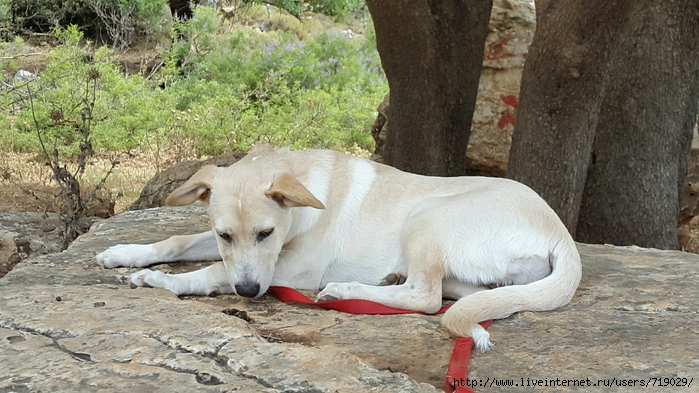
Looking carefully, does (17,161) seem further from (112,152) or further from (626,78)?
(626,78)

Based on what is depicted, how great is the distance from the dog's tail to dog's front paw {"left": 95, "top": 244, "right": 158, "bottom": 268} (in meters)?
1.86

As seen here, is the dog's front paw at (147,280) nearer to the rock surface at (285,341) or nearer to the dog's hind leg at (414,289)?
the rock surface at (285,341)

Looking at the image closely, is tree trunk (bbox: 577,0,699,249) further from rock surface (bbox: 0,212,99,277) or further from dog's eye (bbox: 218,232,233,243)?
rock surface (bbox: 0,212,99,277)

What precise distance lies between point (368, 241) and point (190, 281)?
1.00m

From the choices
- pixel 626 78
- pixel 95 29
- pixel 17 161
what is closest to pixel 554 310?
pixel 626 78

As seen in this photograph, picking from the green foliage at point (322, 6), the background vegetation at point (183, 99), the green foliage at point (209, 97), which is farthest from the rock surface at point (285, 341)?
the green foliage at point (322, 6)

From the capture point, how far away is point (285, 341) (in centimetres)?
303

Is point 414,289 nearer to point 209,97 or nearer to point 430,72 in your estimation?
point 430,72

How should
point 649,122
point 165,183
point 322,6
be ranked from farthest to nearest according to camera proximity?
1. point 322,6
2. point 165,183
3. point 649,122

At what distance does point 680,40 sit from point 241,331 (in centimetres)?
473

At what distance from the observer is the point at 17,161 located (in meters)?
9.59

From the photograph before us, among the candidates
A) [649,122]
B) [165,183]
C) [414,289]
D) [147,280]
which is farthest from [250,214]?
[649,122]

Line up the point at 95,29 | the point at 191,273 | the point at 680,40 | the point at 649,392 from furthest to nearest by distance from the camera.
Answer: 1. the point at 95,29
2. the point at 680,40
3. the point at 191,273
4. the point at 649,392

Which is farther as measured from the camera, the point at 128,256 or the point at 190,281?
the point at 128,256
